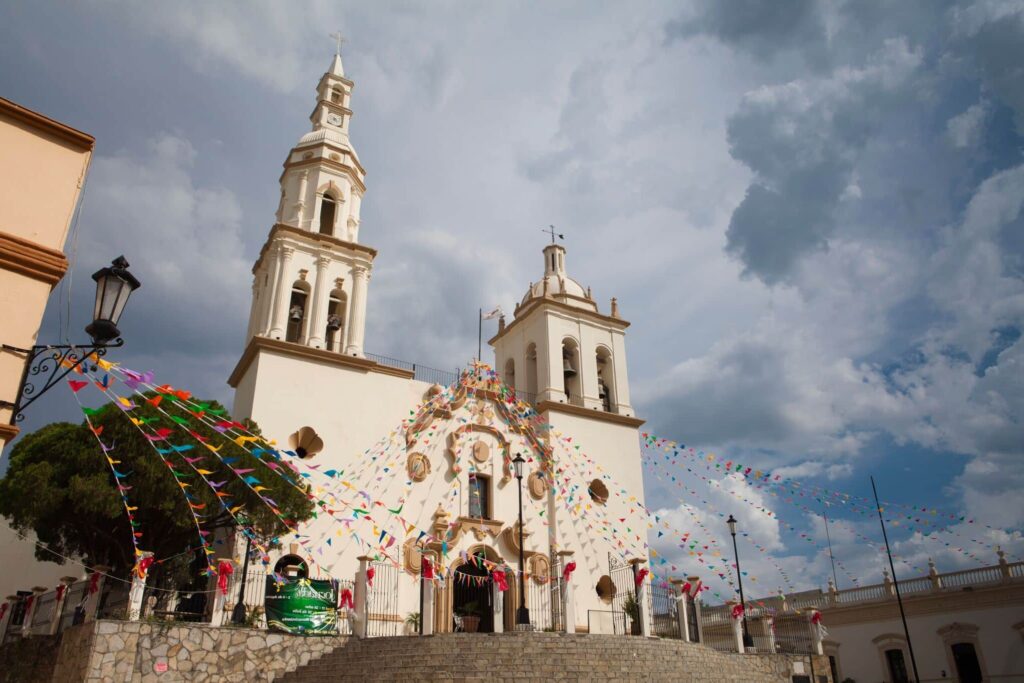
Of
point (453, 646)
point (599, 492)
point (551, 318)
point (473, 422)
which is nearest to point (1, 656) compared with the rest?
point (453, 646)

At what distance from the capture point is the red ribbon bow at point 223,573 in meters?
12.9

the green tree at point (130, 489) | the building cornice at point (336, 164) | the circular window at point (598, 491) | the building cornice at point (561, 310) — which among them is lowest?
the green tree at point (130, 489)

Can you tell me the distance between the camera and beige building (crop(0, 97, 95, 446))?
5.63 meters

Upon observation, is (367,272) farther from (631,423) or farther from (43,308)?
(43,308)

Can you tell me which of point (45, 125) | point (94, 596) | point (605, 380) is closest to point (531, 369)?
point (605, 380)

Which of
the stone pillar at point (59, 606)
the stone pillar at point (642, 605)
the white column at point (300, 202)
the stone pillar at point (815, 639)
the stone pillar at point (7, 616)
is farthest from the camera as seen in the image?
the white column at point (300, 202)

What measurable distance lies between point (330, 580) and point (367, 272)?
363 inches

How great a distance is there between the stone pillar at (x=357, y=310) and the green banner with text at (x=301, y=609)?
678 centimetres

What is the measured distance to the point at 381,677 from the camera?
38.7 feet

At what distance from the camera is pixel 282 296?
19.6m

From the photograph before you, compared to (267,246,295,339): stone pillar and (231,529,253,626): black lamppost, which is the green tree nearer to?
(231,529,253,626): black lamppost

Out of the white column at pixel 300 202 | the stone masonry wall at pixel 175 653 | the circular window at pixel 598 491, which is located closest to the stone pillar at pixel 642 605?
the circular window at pixel 598 491

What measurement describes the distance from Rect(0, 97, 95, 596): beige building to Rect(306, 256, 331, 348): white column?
12814mm

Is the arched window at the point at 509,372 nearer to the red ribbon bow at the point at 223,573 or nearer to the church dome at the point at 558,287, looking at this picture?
the church dome at the point at 558,287
